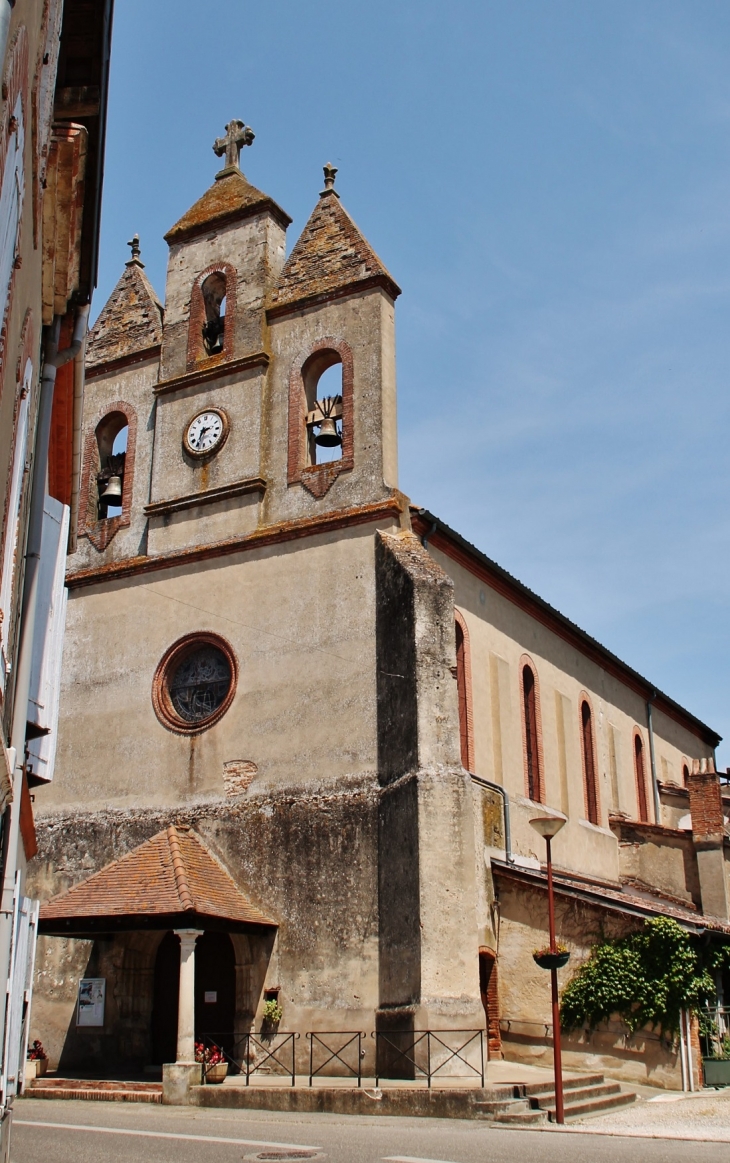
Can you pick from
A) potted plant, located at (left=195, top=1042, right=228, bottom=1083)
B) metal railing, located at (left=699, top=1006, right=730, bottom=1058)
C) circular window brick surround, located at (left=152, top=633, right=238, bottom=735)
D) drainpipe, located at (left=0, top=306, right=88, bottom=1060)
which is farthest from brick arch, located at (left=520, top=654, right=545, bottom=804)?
drainpipe, located at (left=0, top=306, right=88, bottom=1060)

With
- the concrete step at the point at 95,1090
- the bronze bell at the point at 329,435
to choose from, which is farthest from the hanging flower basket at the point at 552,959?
the bronze bell at the point at 329,435

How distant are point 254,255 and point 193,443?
4.13 meters

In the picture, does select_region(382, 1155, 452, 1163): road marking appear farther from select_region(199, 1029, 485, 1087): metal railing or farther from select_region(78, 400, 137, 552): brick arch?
select_region(78, 400, 137, 552): brick arch

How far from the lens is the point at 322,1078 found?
1638 centimetres

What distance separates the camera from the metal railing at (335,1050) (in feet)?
53.7

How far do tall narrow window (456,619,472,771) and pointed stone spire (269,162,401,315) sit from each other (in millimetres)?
6635

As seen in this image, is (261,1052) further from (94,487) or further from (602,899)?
(94,487)

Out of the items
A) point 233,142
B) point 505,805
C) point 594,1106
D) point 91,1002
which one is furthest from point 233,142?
point 594,1106

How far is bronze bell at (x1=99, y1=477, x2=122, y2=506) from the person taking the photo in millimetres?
22641

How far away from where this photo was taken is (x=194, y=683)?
20422mm

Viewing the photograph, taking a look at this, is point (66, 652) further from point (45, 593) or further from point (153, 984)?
point (45, 593)

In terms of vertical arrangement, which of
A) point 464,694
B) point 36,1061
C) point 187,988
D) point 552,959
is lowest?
point 36,1061

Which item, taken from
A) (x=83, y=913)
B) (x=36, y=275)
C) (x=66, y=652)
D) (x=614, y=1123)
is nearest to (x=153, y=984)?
(x=83, y=913)

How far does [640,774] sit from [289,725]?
13919 millimetres
